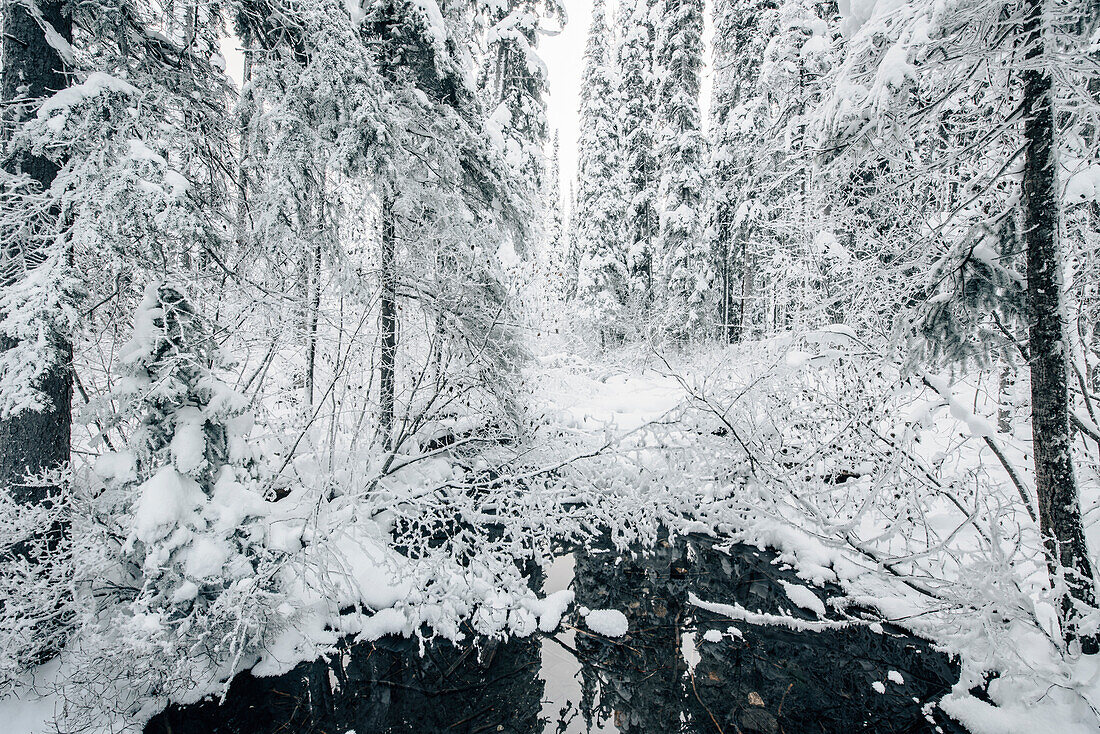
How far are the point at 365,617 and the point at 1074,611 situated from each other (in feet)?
20.2

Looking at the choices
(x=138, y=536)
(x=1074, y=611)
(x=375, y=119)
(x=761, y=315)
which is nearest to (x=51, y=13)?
(x=375, y=119)

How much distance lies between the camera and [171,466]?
3.62 metres

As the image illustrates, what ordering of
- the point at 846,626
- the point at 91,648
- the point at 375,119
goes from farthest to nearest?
the point at 375,119 → the point at 846,626 → the point at 91,648

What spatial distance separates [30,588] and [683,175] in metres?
20.2

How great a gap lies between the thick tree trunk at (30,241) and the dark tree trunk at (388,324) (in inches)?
123

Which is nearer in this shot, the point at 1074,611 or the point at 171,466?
the point at 1074,611

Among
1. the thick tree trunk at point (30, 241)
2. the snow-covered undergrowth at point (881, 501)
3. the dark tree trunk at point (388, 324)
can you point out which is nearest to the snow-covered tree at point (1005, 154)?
the snow-covered undergrowth at point (881, 501)

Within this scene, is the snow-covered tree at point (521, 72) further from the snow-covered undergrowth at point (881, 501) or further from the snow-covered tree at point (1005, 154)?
the snow-covered tree at point (1005, 154)

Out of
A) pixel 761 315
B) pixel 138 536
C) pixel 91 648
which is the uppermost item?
pixel 761 315

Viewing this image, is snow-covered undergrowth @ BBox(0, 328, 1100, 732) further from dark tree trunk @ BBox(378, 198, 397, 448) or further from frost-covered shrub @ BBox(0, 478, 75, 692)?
dark tree trunk @ BBox(378, 198, 397, 448)

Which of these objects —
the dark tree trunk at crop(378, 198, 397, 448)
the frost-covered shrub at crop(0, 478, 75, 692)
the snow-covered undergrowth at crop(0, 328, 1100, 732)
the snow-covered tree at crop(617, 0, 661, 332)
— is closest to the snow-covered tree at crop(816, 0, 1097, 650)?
the snow-covered undergrowth at crop(0, 328, 1100, 732)

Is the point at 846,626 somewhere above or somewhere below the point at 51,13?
below

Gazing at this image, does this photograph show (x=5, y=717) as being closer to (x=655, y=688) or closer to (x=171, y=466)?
(x=171, y=466)

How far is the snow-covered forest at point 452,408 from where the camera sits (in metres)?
3.38
